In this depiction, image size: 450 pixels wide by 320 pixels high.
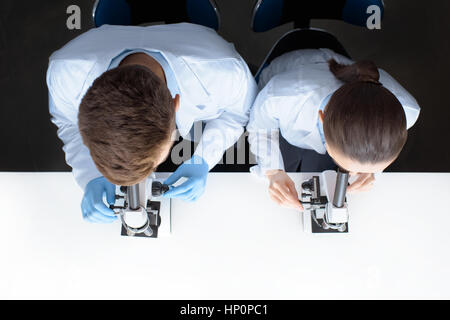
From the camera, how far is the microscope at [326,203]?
1.03 m

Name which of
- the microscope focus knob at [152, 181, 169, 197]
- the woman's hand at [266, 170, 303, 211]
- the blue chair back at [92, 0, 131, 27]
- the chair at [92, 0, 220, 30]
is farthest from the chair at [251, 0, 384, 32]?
the microscope focus knob at [152, 181, 169, 197]

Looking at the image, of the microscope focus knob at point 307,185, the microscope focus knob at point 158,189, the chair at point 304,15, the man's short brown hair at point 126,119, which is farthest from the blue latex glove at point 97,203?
the chair at point 304,15

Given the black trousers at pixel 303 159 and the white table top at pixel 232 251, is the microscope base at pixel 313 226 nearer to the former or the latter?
the white table top at pixel 232 251

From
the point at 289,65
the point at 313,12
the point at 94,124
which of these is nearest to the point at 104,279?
the point at 94,124

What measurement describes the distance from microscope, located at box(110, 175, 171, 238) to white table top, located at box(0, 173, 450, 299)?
3cm

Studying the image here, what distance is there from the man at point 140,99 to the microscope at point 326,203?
1.09 ft

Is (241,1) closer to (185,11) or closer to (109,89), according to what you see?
(185,11)

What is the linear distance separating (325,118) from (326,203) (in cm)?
26

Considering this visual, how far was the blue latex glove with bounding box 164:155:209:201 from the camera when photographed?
44.3 inches

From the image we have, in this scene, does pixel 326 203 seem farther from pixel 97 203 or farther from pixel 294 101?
pixel 97 203

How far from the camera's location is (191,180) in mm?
1133

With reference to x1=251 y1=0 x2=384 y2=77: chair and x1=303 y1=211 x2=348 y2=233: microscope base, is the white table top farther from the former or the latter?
x1=251 y1=0 x2=384 y2=77: chair

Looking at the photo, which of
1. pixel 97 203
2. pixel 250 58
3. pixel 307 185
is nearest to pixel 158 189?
pixel 97 203
